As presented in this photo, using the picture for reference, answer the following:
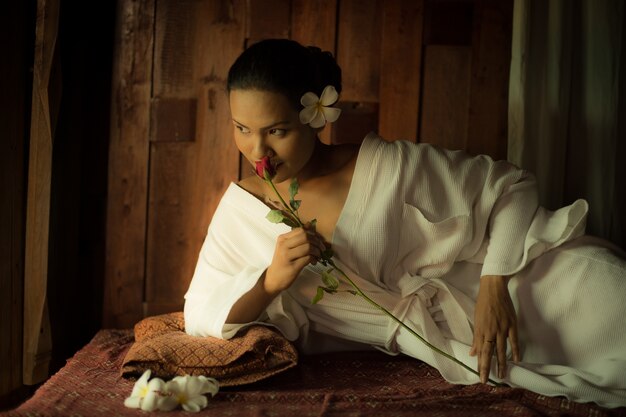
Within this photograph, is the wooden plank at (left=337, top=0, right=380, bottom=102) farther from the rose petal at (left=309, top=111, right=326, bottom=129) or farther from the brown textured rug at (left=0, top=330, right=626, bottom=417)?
the brown textured rug at (left=0, top=330, right=626, bottom=417)

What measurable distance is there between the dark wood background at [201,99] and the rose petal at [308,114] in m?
0.63

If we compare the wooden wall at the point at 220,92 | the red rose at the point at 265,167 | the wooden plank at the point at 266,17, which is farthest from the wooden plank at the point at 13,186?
the red rose at the point at 265,167

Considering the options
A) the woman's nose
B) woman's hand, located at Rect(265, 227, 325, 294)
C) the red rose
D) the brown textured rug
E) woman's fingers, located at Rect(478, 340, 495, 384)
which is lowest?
the brown textured rug

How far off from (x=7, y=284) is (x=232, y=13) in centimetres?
110

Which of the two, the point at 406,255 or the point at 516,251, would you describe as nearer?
the point at 516,251

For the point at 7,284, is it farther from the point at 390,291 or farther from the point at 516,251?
the point at 516,251

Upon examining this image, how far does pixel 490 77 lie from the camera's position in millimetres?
2371

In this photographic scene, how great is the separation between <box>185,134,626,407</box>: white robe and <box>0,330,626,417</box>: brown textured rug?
0.31 ft

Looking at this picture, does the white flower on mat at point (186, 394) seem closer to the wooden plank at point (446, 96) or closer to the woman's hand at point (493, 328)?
the woman's hand at point (493, 328)

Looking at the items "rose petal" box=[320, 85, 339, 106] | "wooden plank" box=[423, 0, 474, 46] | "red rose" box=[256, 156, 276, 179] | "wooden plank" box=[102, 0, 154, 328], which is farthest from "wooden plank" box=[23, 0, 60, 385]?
"wooden plank" box=[423, 0, 474, 46]

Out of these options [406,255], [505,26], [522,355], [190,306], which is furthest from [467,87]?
[190,306]

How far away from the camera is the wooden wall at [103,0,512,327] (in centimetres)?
235

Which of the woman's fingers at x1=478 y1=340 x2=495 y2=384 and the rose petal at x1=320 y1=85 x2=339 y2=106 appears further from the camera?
the rose petal at x1=320 y1=85 x2=339 y2=106

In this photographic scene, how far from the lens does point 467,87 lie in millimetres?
2381
